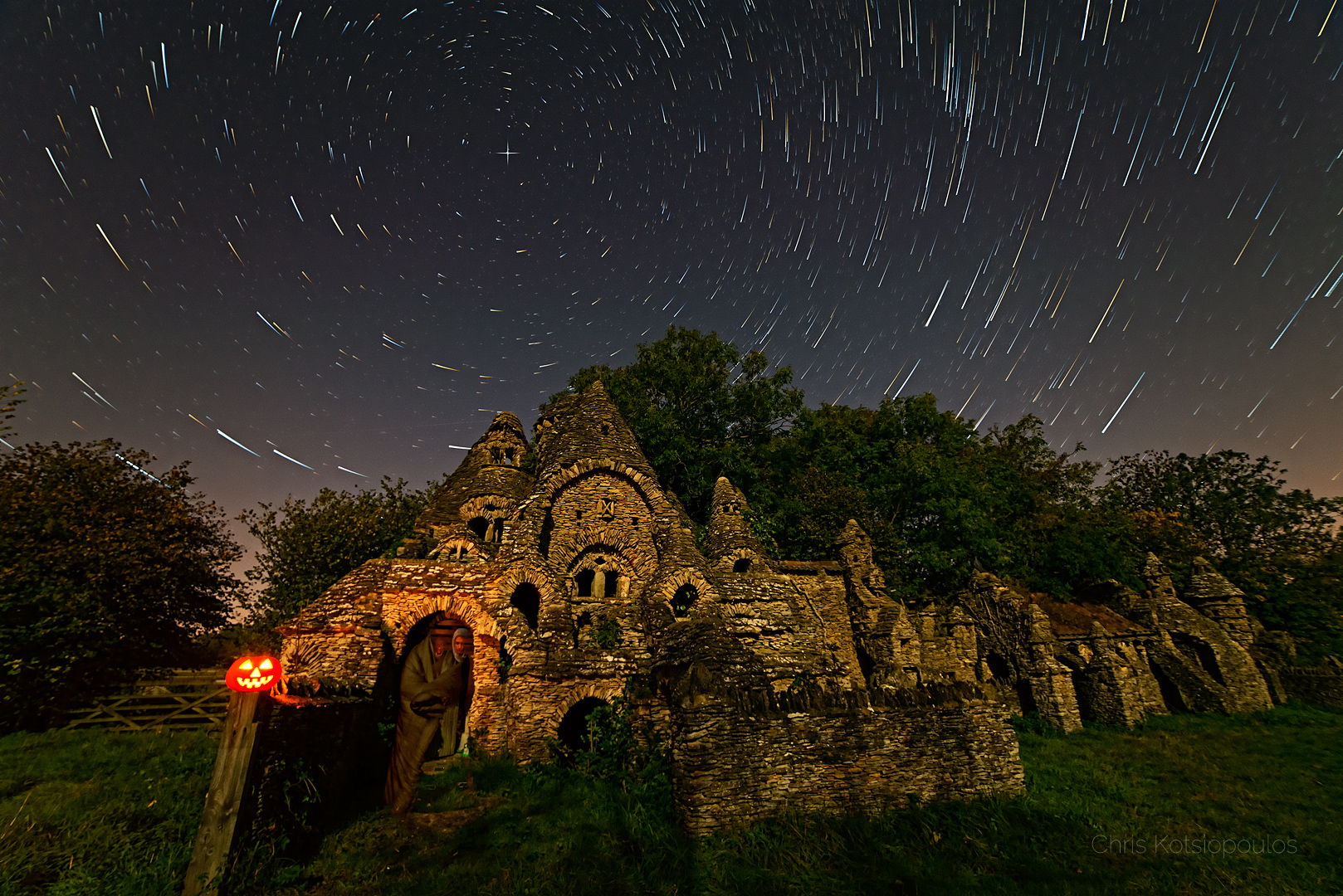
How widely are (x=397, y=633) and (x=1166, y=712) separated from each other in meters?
26.7

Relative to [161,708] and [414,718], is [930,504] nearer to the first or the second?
[414,718]

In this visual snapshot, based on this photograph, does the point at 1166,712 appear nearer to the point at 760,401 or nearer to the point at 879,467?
the point at 879,467

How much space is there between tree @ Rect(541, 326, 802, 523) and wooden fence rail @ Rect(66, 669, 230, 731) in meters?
20.9

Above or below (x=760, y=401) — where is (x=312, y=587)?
below

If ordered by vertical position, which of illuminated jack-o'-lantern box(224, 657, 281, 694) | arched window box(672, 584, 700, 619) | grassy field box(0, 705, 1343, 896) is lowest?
grassy field box(0, 705, 1343, 896)

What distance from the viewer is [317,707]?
713cm

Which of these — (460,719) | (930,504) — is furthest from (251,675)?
(930,504)

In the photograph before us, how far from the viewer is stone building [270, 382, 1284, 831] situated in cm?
820

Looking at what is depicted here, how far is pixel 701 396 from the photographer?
32812 mm

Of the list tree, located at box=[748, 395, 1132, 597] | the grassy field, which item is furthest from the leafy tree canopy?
the grassy field

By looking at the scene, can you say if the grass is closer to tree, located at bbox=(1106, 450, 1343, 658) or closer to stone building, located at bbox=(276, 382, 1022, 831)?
stone building, located at bbox=(276, 382, 1022, 831)

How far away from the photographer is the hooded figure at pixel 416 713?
8.38m

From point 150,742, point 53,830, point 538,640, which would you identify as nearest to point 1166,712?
point 538,640

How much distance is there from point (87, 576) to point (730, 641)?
19888mm
